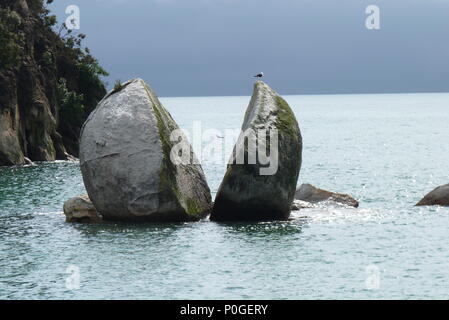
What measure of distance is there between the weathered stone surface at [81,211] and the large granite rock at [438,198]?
15.5m

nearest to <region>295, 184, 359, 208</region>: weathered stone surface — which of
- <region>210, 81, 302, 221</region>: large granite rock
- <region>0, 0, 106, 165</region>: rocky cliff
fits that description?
<region>210, 81, 302, 221</region>: large granite rock

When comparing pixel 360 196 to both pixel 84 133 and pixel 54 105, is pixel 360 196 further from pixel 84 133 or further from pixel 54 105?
pixel 54 105

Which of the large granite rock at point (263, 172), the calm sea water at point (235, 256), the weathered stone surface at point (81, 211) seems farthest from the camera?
the weathered stone surface at point (81, 211)

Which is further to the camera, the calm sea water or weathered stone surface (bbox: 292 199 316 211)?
weathered stone surface (bbox: 292 199 316 211)

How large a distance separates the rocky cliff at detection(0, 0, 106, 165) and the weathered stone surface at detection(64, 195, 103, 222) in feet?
103

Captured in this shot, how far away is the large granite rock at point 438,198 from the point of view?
4019 cm

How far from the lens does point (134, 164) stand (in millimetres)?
33656

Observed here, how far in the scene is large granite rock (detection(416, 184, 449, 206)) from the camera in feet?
132

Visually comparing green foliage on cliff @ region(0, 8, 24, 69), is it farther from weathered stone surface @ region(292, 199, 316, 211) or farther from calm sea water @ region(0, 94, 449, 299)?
weathered stone surface @ region(292, 199, 316, 211)

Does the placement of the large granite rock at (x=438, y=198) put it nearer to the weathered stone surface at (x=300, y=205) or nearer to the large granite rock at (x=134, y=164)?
the weathered stone surface at (x=300, y=205)

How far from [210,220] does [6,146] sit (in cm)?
3526

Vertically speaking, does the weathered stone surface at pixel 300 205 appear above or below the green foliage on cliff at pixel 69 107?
below

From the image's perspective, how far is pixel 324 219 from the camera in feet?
118

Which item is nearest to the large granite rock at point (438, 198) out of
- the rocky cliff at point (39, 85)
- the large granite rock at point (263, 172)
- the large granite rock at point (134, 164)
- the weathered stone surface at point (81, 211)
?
the large granite rock at point (263, 172)
